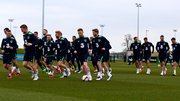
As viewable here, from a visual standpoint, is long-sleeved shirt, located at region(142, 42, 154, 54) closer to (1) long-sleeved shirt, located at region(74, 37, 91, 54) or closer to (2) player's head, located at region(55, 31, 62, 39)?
(2) player's head, located at region(55, 31, 62, 39)

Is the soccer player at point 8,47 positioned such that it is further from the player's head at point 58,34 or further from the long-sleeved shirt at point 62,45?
the long-sleeved shirt at point 62,45

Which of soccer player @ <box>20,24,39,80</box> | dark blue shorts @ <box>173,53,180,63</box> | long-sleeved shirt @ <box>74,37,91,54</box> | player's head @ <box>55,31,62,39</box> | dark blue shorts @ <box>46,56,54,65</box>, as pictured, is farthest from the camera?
dark blue shorts @ <box>173,53,180,63</box>

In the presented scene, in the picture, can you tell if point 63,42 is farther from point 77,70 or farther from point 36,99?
point 36,99

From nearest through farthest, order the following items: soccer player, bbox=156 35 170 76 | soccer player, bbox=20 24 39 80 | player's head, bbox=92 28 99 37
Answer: soccer player, bbox=20 24 39 80 < player's head, bbox=92 28 99 37 < soccer player, bbox=156 35 170 76

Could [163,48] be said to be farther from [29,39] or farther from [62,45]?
[29,39]

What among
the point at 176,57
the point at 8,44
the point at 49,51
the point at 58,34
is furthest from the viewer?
the point at 176,57

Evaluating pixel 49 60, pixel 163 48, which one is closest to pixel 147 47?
pixel 163 48

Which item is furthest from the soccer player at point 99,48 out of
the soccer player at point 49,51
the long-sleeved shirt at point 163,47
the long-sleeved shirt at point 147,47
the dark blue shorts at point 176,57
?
the long-sleeved shirt at point 147,47

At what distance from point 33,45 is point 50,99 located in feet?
29.4

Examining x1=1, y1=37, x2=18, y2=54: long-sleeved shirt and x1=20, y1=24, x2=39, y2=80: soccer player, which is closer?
x1=20, y1=24, x2=39, y2=80: soccer player

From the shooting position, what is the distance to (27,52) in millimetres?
20984

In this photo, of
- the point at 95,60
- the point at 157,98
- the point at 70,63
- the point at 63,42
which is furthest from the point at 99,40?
the point at 70,63

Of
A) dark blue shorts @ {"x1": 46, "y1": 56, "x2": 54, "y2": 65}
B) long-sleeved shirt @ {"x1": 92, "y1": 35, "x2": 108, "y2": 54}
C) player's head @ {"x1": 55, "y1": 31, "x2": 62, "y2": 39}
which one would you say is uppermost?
player's head @ {"x1": 55, "y1": 31, "x2": 62, "y2": 39}

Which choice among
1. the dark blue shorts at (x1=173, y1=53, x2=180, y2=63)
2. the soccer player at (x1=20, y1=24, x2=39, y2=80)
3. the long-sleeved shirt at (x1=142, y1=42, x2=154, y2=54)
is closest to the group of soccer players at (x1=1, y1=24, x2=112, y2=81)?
the soccer player at (x1=20, y1=24, x2=39, y2=80)
